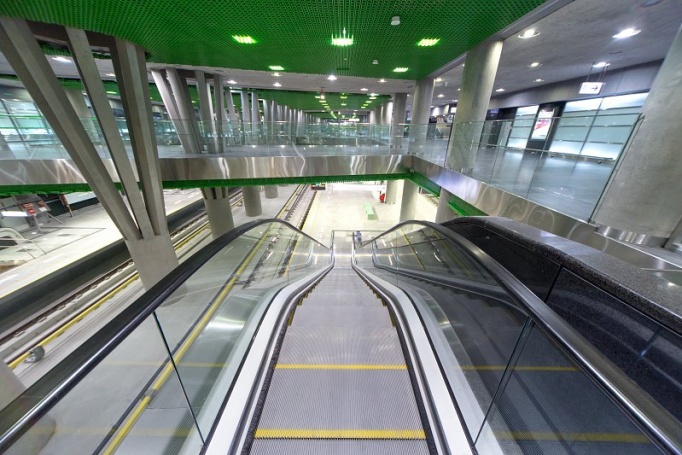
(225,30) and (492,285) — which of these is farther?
(225,30)

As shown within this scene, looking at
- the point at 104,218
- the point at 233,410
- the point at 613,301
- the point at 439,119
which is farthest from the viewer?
the point at 439,119

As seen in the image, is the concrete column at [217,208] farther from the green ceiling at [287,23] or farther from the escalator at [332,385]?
the escalator at [332,385]

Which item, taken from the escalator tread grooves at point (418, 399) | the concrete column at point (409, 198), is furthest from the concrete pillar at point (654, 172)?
the concrete column at point (409, 198)

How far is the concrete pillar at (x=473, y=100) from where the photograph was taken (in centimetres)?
666

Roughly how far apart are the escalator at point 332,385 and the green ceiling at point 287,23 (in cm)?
477

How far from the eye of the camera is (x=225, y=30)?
5.81 m

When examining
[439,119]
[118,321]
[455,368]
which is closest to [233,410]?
[118,321]

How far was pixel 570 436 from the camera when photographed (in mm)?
1083

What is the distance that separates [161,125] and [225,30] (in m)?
6.45

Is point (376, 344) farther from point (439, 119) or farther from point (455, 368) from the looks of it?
point (439, 119)

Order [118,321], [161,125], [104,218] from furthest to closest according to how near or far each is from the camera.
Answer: [104,218] < [161,125] < [118,321]

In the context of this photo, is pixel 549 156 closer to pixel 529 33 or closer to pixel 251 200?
pixel 529 33

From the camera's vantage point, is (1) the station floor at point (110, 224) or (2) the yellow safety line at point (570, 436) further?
(1) the station floor at point (110, 224)

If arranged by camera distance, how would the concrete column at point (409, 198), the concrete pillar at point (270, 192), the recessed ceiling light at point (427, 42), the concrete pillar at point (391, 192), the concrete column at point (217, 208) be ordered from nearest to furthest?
the recessed ceiling light at point (427, 42)
the concrete column at point (217, 208)
the concrete column at point (409, 198)
the concrete pillar at point (391, 192)
the concrete pillar at point (270, 192)
